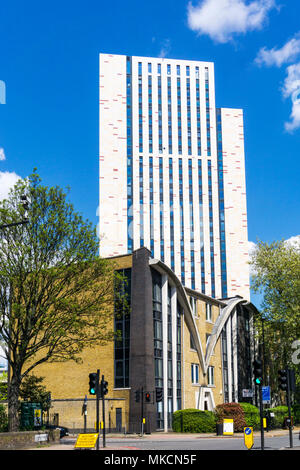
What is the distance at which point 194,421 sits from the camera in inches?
1973

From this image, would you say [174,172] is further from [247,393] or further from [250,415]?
[250,415]

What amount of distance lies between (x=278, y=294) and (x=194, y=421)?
1981 centimetres

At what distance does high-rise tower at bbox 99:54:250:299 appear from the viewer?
125125 millimetres

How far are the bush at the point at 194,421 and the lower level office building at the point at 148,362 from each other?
121 cm

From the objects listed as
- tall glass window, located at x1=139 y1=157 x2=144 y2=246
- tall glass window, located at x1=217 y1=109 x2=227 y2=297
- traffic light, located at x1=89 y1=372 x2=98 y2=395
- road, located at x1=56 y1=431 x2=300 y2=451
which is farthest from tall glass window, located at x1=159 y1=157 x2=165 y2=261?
traffic light, located at x1=89 y1=372 x2=98 y2=395

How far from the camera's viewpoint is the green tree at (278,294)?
202ft

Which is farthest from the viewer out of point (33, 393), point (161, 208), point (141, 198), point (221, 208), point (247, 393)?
point (221, 208)

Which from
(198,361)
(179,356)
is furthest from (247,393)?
(179,356)

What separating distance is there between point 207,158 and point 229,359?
2908 inches

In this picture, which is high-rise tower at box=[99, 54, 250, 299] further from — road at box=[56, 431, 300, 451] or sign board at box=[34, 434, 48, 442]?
sign board at box=[34, 434, 48, 442]

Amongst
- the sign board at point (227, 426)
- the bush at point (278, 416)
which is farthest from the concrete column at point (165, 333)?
the bush at point (278, 416)

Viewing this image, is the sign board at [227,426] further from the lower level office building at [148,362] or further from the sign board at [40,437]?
the sign board at [40,437]

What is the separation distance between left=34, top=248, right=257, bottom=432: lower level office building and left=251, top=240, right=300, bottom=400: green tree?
6.10 meters
